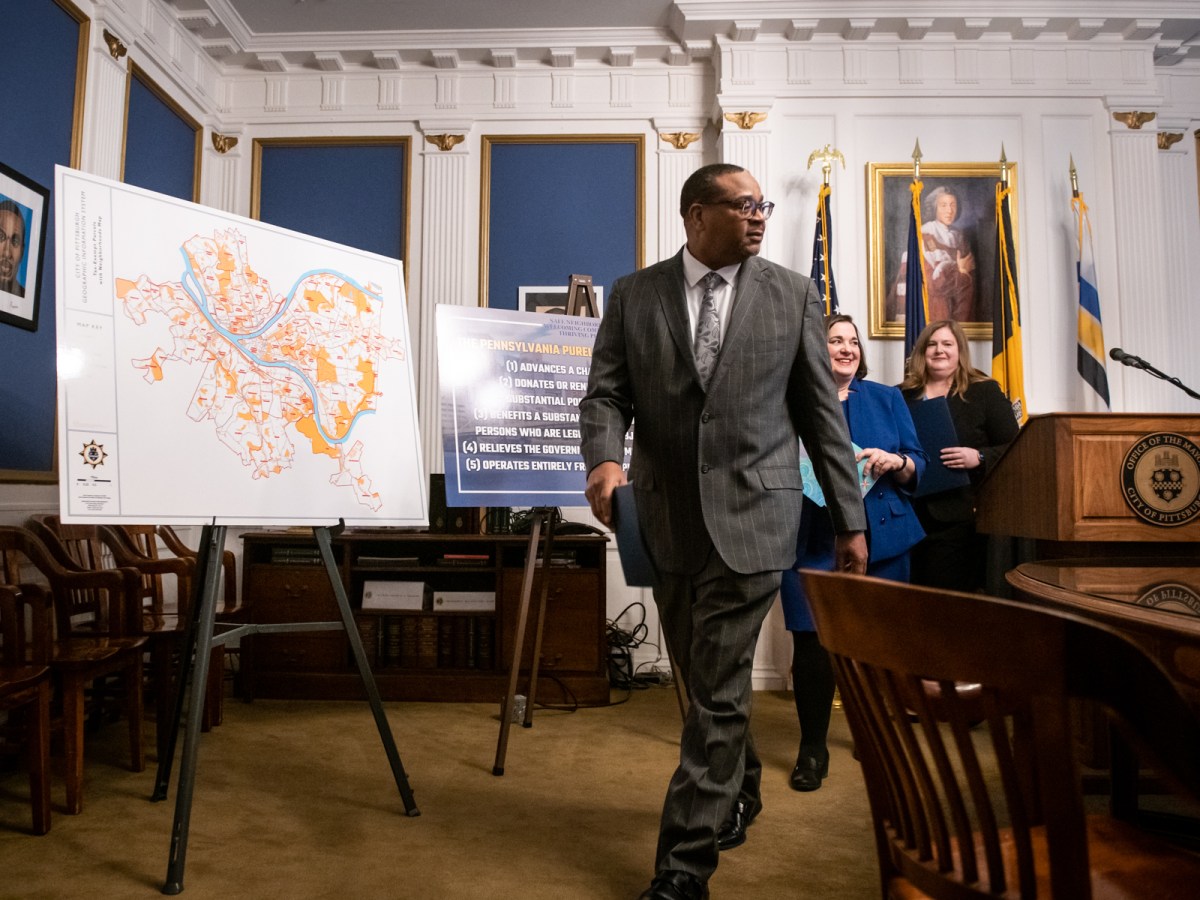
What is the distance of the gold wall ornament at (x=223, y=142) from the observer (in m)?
4.93

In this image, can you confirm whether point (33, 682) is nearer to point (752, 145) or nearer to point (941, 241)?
point (752, 145)

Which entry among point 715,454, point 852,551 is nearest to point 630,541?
point 715,454

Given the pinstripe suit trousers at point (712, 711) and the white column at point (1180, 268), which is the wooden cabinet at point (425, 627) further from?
the white column at point (1180, 268)

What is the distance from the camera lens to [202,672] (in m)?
1.86

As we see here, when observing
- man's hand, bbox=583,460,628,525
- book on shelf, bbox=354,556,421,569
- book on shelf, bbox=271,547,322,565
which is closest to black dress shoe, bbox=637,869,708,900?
man's hand, bbox=583,460,628,525

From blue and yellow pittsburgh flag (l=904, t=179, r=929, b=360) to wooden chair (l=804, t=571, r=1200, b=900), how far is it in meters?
3.69

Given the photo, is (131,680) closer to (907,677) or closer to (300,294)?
(300,294)

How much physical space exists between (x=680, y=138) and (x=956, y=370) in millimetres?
2244

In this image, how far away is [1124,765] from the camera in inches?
45.4

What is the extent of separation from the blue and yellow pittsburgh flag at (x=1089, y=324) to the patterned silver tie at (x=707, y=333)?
3293 millimetres

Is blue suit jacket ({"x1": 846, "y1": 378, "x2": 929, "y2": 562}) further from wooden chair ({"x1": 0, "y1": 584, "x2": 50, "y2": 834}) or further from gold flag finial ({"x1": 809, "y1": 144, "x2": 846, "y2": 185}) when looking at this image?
wooden chair ({"x1": 0, "y1": 584, "x2": 50, "y2": 834})

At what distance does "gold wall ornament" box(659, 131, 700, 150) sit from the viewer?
4801mm

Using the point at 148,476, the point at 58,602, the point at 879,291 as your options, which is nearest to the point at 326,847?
the point at 148,476

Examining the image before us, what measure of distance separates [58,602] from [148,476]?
120 cm
